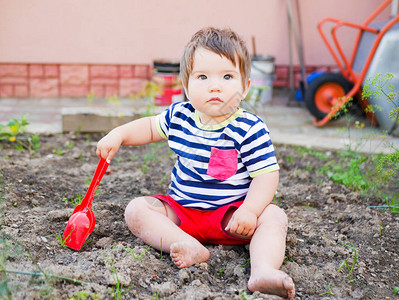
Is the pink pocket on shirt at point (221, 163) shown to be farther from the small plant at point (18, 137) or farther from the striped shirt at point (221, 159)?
the small plant at point (18, 137)

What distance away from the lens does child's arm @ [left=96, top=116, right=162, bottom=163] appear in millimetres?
1892

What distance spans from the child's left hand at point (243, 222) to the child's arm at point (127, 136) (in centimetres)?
52

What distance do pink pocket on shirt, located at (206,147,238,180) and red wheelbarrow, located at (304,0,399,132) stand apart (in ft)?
6.44

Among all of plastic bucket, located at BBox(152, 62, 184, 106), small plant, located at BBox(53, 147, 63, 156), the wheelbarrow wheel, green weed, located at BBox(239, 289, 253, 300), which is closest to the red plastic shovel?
green weed, located at BBox(239, 289, 253, 300)

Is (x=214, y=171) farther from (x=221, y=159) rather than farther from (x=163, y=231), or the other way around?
(x=163, y=231)

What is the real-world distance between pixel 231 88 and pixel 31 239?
2.87 ft

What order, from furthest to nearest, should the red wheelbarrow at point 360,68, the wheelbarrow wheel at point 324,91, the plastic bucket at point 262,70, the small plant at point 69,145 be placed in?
1. the plastic bucket at point 262,70
2. the wheelbarrow wheel at point 324,91
3. the red wheelbarrow at point 360,68
4. the small plant at point 69,145

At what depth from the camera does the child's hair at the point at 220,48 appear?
179 cm

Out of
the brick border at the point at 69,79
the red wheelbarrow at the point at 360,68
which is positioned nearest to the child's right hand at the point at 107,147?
the red wheelbarrow at the point at 360,68

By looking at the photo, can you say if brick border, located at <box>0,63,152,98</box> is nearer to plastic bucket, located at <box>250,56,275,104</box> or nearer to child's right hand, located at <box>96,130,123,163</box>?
plastic bucket, located at <box>250,56,275,104</box>

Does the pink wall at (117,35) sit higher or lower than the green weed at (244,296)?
higher

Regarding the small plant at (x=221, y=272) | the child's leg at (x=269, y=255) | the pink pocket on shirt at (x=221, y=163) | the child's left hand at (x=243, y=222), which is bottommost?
the small plant at (x=221, y=272)

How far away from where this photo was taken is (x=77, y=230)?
5.91ft

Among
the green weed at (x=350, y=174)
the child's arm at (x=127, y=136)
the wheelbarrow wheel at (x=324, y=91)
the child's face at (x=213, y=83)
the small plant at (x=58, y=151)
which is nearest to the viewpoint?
the child's face at (x=213, y=83)
